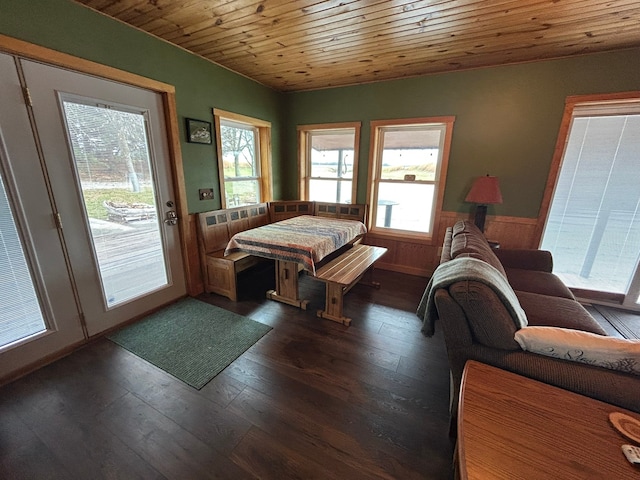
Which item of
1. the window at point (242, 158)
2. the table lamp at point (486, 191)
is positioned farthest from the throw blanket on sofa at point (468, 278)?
the window at point (242, 158)

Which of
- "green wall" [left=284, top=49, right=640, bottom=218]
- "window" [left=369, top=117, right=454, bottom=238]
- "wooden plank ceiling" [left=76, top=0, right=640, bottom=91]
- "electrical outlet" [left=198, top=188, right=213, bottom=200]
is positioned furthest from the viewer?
"window" [left=369, top=117, right=454, bottom=238]

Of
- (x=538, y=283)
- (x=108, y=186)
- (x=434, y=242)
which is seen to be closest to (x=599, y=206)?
(x=538, y=283)

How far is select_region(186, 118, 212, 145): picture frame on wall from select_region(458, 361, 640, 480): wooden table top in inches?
118

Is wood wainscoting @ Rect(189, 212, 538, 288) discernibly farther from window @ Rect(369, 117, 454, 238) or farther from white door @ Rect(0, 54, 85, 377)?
white door @ Rect(0, 54, 85, 377)

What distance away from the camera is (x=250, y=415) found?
1501 mm

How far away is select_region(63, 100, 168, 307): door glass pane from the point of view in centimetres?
197

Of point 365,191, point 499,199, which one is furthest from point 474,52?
Result: point 365,191

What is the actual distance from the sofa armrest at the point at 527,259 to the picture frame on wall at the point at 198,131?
130 inches

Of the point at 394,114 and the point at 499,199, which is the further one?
the point at 394,114

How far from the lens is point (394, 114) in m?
3.31

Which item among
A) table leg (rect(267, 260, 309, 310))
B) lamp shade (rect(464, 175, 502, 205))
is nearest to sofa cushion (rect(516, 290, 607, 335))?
lamp shade (rect(464, 175, 502, 205))

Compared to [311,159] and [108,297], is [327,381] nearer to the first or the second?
[108,297]

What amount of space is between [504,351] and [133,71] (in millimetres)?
3208

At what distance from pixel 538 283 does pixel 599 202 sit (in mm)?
1363
